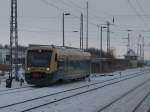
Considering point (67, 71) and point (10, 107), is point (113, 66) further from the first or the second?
point (10, 107)

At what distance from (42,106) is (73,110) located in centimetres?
186

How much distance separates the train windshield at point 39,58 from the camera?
38.0m

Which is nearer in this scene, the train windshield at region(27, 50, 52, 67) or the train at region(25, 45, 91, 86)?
the train at region(25, 45, 91, 86)

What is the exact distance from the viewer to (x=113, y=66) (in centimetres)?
10919

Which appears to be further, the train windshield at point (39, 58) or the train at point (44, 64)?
the train windshield at point (39, 58)

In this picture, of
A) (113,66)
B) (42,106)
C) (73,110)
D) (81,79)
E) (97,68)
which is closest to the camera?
(73,110)

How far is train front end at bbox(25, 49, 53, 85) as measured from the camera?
3731 centimetres

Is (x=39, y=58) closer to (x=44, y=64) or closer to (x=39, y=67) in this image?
(x=44, y=64)

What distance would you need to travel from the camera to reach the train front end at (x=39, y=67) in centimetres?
3731

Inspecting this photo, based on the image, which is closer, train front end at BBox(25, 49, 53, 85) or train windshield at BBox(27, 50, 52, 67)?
train front end at BBox(25, 49, 53, 85)

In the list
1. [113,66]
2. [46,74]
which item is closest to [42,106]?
[46,74]

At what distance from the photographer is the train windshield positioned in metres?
38.0

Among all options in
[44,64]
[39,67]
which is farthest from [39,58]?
[39,67]

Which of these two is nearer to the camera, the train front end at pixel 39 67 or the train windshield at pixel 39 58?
the train front end at pixel 39 67
